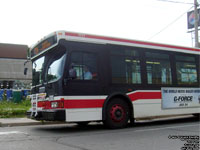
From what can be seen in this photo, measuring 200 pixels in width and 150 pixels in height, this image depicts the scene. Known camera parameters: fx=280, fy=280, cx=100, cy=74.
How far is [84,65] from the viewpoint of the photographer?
30.2ft

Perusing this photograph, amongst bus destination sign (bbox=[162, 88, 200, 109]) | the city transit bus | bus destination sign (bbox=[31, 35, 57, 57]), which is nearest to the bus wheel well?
the city transit bus

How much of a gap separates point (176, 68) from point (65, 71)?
526 cm

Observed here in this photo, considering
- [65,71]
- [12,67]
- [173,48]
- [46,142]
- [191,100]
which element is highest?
[12,67]

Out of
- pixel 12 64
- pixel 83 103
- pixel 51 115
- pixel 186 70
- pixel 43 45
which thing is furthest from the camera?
pixel 12 64

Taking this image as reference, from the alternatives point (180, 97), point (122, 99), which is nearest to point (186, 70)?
point (180, 97)

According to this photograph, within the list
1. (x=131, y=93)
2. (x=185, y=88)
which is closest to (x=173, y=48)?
(x=185, y=88)

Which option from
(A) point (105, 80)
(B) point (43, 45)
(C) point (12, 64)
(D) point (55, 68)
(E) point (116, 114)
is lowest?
(E) point (116, 114)

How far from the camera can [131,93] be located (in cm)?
1020

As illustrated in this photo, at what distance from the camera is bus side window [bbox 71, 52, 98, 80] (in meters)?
9.01

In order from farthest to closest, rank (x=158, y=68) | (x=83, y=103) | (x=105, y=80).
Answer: (x=158, y=68)
(x=105, y=80)
(x=83, y=103)

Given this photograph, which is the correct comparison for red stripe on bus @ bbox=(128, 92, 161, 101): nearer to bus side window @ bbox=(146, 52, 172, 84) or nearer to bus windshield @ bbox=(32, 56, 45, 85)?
bus side window @ bbox=(146, 52, 172, 84)

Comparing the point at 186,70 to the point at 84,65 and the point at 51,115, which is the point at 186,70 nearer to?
the point at 84,65

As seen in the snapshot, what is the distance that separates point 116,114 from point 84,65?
205 centimetres

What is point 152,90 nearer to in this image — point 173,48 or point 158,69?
point 158,69
